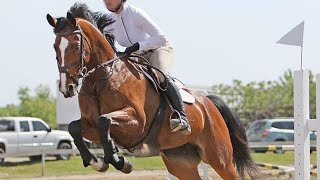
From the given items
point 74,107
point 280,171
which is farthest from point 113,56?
point 74,107

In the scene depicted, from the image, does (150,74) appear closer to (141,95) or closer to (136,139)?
(141,95)

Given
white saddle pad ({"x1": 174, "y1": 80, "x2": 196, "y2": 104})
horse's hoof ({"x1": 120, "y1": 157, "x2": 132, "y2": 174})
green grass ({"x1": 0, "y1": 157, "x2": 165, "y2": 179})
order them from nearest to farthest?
horse's hoof ({"x1": 120, "y1": 157, "x2": 132, "y2": 174}) < white saddle pad ({"x1": 174, "y1": 80, "x2": 196, "y2": 104}) < green grass ({"x1": 0, "y1": 157, "x2": 165, "y2": 179})

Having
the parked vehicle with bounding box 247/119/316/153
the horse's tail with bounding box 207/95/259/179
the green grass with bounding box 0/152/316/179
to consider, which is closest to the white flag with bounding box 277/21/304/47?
the horse's tail with bounding box 207/95/259/179

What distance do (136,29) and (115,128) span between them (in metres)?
1.36

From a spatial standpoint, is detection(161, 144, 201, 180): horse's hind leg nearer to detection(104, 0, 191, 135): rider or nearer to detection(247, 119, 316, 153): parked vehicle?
detection(104, 0, 191, 135): rider

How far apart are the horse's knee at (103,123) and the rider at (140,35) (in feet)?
3.56

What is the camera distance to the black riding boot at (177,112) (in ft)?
22.2

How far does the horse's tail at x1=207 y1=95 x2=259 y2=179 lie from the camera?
8.32m

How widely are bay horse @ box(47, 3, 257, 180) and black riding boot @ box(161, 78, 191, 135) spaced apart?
9cm

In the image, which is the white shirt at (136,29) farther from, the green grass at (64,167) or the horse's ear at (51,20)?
the green grass at (64,167)

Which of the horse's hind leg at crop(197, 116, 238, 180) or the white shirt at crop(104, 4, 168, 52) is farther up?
the white shirt at crop(104, 4, 168, 52)

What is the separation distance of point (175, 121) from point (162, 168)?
12.0 meters

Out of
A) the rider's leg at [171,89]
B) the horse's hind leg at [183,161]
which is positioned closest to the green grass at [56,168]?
the horse's hind leg at [183,161]

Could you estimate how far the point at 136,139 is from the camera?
647cm
